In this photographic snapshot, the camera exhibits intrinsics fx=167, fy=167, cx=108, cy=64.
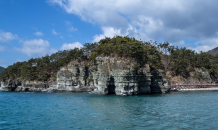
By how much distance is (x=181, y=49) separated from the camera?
278 ft

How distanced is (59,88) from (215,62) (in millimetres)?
75070

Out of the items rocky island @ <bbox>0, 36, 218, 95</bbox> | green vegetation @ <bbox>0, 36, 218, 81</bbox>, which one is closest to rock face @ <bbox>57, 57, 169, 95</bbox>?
rocky island @ <bbox>0, 36, 218, 95</bbox>

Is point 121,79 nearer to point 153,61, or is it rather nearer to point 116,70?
point 116,70

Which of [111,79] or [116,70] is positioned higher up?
[116,70]

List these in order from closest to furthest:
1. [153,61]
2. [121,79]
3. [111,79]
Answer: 1. [121,79]
2. [111,79]
3. [153,61]

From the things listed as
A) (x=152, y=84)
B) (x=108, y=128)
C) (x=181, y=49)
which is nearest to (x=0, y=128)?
(x=108, y=128)

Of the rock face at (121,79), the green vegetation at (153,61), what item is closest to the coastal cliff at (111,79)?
the rock face at (121,79)

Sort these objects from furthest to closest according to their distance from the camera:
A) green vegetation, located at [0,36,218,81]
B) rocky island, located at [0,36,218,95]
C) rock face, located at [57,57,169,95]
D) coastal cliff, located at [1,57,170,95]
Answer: green vegetation, located at [0,36,218,81]
rocky island, located at [0,36,218,95]
coastal cliff, located at [1,57,170,95]
rock face, located at [57,57,169,95]

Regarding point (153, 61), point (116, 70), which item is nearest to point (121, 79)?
point (116, 70)

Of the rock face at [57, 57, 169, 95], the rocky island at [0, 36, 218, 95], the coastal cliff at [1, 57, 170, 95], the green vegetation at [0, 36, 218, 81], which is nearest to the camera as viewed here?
the rock face at [57, 57, 169, 95]

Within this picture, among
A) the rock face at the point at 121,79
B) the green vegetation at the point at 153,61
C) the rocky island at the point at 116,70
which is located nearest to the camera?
the rock face at the point at 121,79

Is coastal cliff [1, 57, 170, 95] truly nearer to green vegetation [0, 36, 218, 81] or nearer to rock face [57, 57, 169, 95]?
rock face [57, 57, 169, 95]

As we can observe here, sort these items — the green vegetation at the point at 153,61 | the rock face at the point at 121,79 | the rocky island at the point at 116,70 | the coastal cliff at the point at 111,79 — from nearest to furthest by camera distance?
the rock face at the point at 121,79 < the coastal cliff at the point at 111,79 < the rocky island at the point at 116,70 < the green vegetation at the point at 153,61

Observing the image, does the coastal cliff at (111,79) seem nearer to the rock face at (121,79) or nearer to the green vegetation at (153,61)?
the rock face at (121,79)
